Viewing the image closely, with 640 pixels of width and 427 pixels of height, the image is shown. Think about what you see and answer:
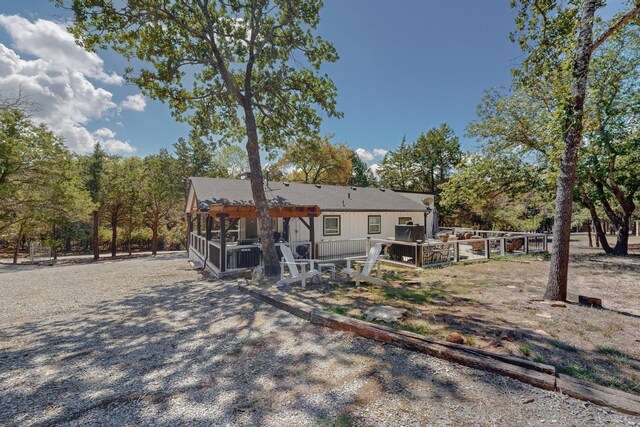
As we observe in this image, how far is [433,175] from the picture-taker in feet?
113

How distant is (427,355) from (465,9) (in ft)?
42.7

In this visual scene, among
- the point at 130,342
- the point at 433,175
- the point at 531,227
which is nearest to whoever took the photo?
the point at 130,342

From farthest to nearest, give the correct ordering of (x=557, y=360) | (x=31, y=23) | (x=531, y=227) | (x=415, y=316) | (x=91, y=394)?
A: (x=531, y=227), (x=31, y=23), (x=415, y=316), (x=557, y=360), (x=91, y=394)

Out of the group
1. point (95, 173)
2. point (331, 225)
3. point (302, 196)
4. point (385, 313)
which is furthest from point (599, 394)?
point (95, 173)

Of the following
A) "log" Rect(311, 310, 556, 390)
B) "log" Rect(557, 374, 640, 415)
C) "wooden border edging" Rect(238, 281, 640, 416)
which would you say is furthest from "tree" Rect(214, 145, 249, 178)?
Answer: "log" Rect(557, 374, 640, 415)

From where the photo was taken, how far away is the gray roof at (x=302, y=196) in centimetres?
1264

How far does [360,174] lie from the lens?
3903 cm

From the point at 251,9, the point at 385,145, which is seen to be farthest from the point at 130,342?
the point at 385,145

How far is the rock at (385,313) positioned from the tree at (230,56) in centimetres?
474

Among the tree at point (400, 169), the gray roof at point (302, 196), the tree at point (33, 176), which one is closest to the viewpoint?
the gray roof at point (302, 196)

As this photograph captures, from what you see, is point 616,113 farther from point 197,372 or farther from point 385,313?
point 197,372

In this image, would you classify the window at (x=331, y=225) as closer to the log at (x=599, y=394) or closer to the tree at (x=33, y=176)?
the log at (x=599, y=394)

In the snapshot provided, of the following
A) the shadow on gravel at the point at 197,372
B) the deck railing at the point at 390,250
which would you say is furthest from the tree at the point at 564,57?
the deck railing at the point at 390,250

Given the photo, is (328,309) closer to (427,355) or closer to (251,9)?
(427,355)
